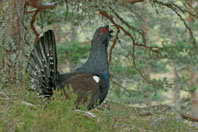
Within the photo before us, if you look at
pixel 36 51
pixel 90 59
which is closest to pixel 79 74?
pixel 90 59

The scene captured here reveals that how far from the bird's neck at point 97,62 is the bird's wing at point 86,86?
277 millimetres

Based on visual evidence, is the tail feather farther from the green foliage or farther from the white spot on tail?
the green foliage

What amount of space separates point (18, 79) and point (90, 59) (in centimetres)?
132

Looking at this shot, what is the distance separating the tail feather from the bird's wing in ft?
0.95

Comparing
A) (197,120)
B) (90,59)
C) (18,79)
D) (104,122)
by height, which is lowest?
(197,120)

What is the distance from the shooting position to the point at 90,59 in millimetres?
5664

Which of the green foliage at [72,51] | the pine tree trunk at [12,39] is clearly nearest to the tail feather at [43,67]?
the pine tree trunk at [12,39]

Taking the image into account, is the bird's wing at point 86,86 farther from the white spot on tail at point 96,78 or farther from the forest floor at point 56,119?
the forest floor at point 56,119

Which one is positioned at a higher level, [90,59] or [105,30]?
[105,30]

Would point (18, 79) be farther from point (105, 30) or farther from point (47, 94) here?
point (105, 30)

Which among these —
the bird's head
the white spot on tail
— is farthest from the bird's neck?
the white spot on tail

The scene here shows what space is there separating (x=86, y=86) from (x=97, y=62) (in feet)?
2.19

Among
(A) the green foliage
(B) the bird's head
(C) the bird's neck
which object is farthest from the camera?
(A) the green foliage

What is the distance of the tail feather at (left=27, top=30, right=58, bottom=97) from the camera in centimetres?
485
